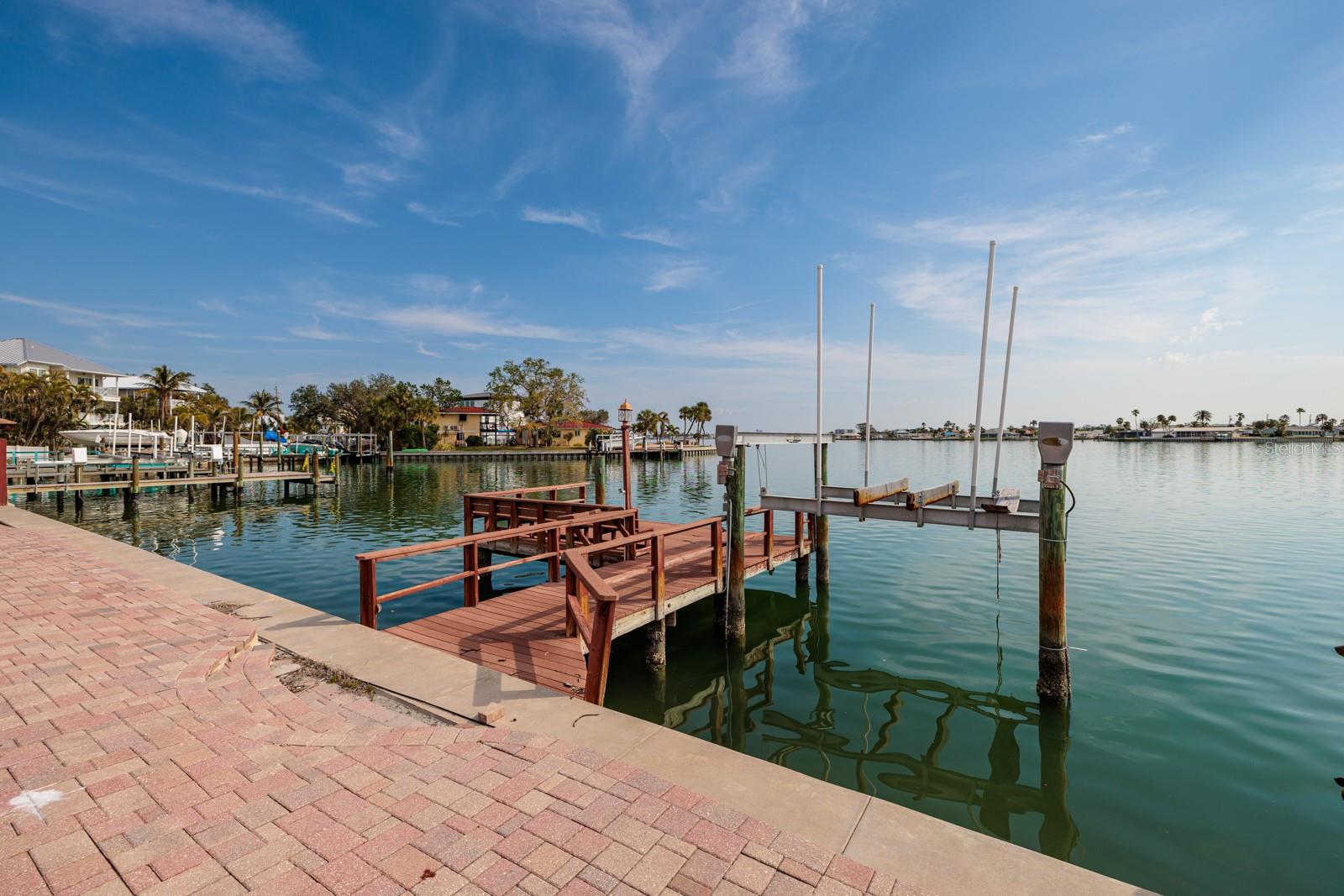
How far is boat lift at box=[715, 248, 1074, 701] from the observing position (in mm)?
7641

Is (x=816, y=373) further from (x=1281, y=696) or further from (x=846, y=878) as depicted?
(x=846, y=878)

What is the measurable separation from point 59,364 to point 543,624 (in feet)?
357

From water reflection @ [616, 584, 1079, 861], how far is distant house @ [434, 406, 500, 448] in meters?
91.4

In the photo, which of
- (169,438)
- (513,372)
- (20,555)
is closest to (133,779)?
(20,555)

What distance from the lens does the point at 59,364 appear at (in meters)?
80.2

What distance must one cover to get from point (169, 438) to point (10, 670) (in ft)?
205

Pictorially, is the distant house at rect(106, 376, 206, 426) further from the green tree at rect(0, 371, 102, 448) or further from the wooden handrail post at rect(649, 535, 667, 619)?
the wooden handrail post at rect(649, 535, 667, 619)

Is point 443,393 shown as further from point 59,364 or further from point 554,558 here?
point 554,558

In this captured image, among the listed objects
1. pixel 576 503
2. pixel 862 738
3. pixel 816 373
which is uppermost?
pixel 816 373

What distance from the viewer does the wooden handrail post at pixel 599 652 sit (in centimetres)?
530

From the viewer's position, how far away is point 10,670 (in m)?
5.84

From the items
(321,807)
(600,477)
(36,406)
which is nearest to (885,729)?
(321,807)

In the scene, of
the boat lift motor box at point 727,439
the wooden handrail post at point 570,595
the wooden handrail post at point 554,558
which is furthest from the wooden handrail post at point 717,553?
the wooden handrail post at point 570,595

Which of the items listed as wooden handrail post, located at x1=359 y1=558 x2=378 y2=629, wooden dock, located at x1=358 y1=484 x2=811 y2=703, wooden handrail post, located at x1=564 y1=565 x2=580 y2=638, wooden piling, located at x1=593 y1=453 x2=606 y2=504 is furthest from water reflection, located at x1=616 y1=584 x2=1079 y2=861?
wooden piling, located at x1=593 y1=453 x2=606 y2=504
